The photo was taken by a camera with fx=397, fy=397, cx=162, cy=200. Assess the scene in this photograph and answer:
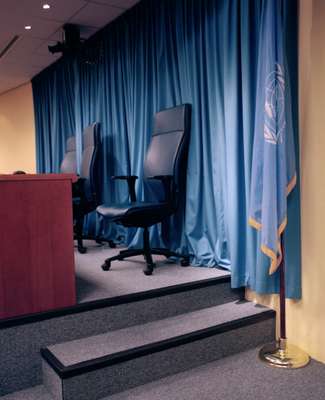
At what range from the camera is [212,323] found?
2.29 metres

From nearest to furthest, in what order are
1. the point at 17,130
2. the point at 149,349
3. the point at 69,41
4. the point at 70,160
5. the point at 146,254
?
the point at 149,349 → the point at 146,254 → the point at 69,41 → the point at 70,160 → the point at 17,130

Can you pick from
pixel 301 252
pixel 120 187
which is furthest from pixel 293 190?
pixel 120 187

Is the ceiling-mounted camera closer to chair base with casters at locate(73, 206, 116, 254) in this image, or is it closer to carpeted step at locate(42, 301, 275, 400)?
chair base with casters at locate(73, 206, 116, 254)

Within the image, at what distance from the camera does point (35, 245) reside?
2.05m

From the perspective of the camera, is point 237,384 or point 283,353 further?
point 283,353

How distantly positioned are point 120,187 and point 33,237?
6.35 ft

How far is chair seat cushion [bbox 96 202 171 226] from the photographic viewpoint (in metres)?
2.63

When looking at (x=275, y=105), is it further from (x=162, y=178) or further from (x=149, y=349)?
(x=149, y=349)

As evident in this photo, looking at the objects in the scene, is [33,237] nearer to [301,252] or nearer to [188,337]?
[188,337]

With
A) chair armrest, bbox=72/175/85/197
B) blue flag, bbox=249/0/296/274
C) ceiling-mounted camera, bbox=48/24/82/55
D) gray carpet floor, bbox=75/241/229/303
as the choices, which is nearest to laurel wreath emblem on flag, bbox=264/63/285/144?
blue flag, bbox=249/0/296/274

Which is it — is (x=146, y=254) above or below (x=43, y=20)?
below

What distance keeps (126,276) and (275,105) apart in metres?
1.47

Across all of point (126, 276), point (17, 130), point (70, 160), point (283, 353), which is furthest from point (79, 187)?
point (17, 130)

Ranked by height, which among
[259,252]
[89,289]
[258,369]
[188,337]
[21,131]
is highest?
[21,131]
